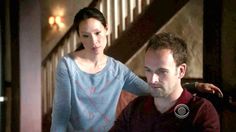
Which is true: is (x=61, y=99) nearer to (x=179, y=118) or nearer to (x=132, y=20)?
(x=179, y=118)

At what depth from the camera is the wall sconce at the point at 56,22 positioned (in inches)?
250

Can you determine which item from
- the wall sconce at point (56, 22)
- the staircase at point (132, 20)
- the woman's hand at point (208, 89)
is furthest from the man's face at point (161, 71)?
the wall sconce at point (56, 22)

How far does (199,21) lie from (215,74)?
3.08 meters

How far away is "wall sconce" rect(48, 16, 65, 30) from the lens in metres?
6.34

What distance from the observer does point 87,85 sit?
1568 mm

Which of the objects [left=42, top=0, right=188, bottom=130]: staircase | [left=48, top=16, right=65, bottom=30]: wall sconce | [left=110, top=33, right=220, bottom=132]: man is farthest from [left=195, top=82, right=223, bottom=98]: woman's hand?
[left=48, top=16, right=65, bottom=30]: wall sconce

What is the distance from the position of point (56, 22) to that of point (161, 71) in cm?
537

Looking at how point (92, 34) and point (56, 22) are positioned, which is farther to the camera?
point (56, 22)

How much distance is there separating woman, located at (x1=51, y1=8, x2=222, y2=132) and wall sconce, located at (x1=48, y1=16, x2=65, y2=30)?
190 inches

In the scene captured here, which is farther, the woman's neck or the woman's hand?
the woman's neck

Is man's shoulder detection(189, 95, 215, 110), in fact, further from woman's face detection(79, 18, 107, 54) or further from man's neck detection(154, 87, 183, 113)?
woman's face detection(79, 18, 107, 54)

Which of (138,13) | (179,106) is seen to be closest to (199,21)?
(138,13)

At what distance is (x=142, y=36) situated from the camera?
3445 millimetres

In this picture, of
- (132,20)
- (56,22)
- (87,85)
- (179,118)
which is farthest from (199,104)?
(56,22)
